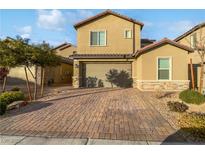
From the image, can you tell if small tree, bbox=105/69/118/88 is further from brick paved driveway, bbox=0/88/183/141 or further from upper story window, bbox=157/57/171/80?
brick paved driveway, bbox=0/88/183/141

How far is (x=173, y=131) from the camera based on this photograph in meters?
7.32

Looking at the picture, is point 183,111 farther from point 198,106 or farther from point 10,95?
point 10,95

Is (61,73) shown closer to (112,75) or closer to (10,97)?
(112,75)

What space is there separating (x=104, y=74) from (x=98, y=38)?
3511 millimetres

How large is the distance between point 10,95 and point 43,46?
344 cm

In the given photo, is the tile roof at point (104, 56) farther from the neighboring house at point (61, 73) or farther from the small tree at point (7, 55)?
the small tree at point (7, 55)

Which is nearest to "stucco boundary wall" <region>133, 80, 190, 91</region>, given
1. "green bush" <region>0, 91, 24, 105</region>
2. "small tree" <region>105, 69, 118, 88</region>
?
"small tree" <region>105, 69, 118, 88</region>

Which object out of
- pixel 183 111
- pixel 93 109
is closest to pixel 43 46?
pixel 93 109

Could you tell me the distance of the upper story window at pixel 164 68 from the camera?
18234 mm

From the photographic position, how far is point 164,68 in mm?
18297

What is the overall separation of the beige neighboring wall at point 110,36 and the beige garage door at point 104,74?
1269 mm

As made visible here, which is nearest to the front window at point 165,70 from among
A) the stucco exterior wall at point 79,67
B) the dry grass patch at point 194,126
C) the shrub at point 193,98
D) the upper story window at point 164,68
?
the upper story window at point 164,68
